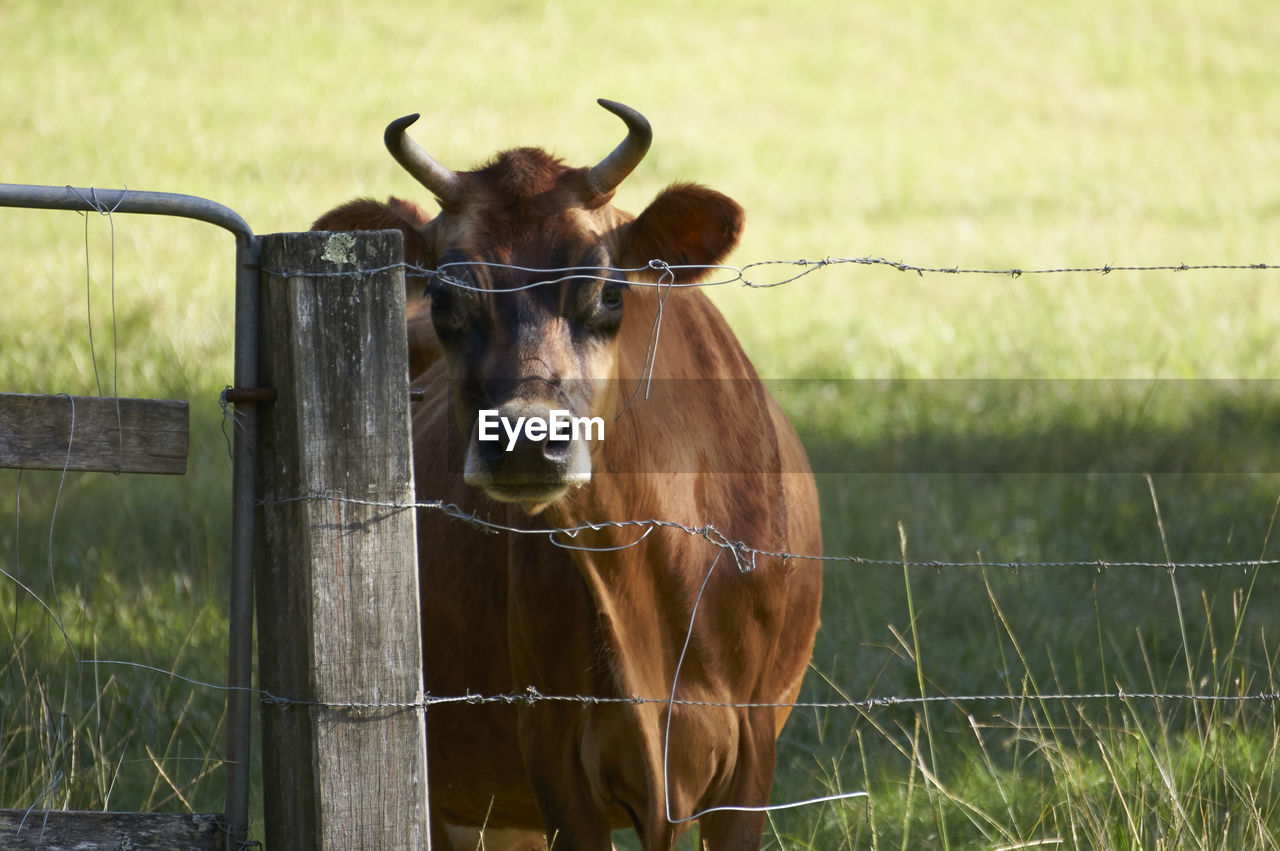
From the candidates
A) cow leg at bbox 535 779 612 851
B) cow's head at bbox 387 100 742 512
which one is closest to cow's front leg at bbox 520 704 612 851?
cow leg at bbox 535 779 612 851

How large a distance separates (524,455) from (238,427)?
0.59 meters

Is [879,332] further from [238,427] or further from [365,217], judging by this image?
[238,427]

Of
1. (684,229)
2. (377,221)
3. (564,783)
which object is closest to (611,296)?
(684,229)

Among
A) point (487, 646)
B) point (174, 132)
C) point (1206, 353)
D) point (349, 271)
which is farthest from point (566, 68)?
point (349, 271)

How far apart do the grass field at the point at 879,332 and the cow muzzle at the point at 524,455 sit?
850mm

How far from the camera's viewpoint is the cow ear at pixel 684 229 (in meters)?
3.53

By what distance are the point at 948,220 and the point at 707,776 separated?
428 inches

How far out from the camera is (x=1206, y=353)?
9.12 meters

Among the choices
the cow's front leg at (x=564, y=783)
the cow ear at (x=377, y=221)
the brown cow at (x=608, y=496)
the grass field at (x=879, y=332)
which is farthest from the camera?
the grass field at (x=879, y=332)

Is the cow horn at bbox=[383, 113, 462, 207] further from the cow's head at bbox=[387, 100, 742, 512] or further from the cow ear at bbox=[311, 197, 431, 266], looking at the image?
the cow ear at bbox=[311, 197, 431, 266]

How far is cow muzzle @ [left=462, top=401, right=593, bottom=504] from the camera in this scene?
2893 millimetres

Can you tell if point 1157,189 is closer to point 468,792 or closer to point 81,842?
point 468,792

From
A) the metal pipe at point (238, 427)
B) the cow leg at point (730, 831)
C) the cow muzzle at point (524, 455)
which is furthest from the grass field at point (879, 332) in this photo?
the cow muzzle at point (524, 455)

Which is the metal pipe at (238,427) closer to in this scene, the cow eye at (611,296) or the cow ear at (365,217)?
the cow eye at (611,296)
